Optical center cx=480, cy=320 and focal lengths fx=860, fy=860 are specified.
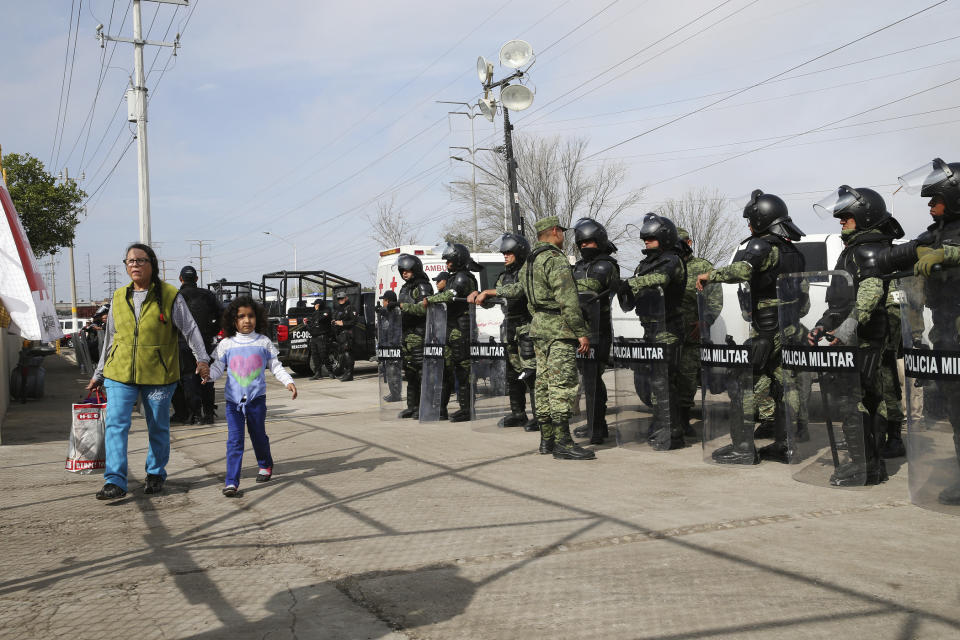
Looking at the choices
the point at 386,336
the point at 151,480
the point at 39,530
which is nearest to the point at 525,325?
the point at 386,336

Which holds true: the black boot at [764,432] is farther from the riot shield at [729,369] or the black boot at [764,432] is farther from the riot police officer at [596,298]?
the riot police officer at [596,298]

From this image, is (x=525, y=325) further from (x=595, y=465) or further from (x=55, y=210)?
(x=55, y=210)

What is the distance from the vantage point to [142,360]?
640 centimetres

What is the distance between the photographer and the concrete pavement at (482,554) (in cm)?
355

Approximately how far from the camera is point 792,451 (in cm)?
638

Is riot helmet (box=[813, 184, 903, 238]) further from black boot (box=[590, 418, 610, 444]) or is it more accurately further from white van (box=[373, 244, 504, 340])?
white van (box=[373, 244, 504, 340])

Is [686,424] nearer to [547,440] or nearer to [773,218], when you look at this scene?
[547,440]

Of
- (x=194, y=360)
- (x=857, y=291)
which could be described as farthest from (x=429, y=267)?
(x=857, y=291)

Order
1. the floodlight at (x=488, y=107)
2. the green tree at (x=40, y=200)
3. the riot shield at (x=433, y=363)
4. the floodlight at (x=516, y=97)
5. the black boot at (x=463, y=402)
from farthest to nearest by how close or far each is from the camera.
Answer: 1. the green tree at (x=40, y=200)
2. the floodlight at (x=488, y=107)
3. the floodlight at (x=516, y=97)
4. the black boot at (x=463, y=402)
5. the riot shield at (x=433, y=363)

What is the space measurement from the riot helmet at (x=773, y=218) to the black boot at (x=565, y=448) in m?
2.36

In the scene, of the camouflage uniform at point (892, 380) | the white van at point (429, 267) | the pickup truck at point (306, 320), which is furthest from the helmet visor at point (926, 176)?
the pickup truck at point (306, 320)

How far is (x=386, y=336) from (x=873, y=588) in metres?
8.27

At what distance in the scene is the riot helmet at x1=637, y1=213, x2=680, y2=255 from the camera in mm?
7746

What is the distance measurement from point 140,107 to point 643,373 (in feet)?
68.5
